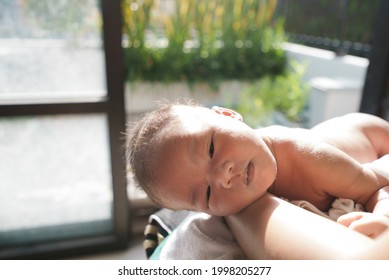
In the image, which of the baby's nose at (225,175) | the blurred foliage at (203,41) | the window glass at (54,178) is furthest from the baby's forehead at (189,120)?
the blurred foliage at (203,41)

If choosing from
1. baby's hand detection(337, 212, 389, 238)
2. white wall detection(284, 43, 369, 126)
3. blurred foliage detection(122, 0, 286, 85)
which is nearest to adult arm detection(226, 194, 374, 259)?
baby's hand detection(337, 212, 389, 238)

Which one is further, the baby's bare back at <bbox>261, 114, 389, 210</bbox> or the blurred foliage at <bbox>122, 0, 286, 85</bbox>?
the blurred foliage at <bbox>122, 0, 286, 85</bbox>

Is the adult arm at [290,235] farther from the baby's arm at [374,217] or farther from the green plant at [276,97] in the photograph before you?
the green plant at [276,97]

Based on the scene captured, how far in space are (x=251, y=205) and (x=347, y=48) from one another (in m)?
2.43

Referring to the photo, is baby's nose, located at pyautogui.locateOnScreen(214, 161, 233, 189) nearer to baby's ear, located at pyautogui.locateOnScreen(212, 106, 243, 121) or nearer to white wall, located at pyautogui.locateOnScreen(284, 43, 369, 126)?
baby's ear, located at pyautogui.locateOnScreen(212, 106, 243, 121)

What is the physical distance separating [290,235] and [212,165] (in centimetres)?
25

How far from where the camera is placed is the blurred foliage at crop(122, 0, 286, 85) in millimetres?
3123

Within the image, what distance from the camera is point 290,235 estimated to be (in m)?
0.53

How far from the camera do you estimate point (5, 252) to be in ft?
7.11

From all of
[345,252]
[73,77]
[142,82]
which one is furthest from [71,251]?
[345,252]

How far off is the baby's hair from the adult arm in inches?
9.2

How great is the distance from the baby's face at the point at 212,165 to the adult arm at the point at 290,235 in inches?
2.2

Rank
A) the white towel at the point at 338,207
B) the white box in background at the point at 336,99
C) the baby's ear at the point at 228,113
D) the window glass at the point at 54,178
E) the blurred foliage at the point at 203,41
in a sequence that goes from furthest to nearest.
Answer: the blurred foliage at the point at 203,41 → the window glass at the point at 54,178 → the white box in background at the point at 336,99 → the baby's ear at the point at 228,113 → the white towel at the point at 338,207

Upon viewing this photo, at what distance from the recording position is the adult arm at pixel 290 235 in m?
0.48
